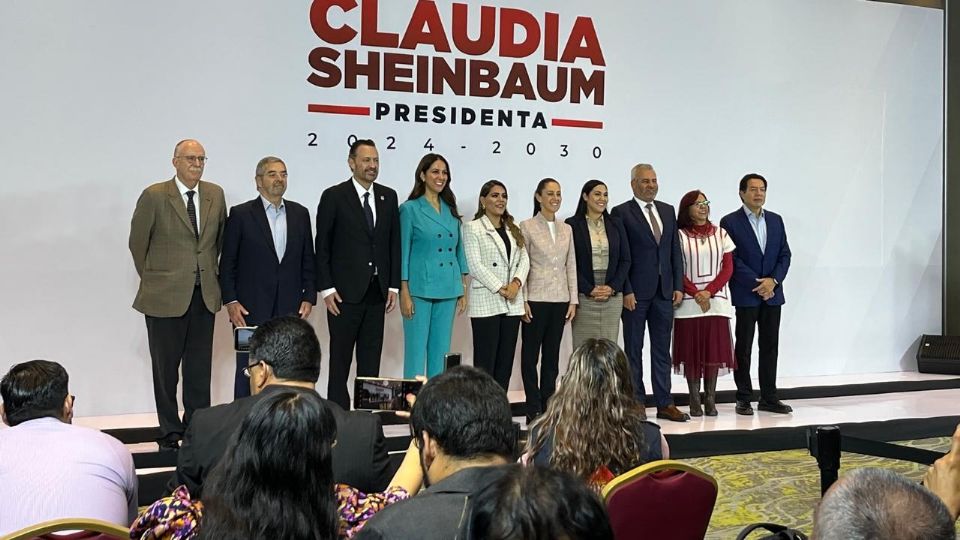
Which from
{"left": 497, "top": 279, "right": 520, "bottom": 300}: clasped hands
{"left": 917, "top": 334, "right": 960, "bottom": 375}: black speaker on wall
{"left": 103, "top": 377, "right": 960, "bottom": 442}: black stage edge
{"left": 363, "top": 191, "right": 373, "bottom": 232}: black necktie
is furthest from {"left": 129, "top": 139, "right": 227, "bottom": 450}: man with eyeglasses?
{"left": 917, "top": 334, "right": 960, "bottom": 375}: black speaker on wall

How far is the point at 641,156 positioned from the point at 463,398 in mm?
5701

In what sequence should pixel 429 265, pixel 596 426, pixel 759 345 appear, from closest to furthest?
pixel 596 426
pixel 429 265
pixel 759 345

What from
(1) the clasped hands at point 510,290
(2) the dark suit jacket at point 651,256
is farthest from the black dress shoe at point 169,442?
(2) the dark suit jacket at point 651,256

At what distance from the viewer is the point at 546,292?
6.10 metres

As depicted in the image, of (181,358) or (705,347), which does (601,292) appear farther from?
(181,358)

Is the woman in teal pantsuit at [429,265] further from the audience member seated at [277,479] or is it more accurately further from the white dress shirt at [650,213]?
the audience member seated at [277,479]

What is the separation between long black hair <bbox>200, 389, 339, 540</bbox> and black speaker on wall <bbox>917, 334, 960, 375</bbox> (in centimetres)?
765

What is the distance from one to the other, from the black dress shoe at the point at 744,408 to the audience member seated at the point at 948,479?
4.49m

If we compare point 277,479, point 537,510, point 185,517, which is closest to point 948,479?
point 537,510

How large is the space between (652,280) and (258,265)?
238cm

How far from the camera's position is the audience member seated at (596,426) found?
265 centimetres

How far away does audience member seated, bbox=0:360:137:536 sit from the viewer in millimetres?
2414

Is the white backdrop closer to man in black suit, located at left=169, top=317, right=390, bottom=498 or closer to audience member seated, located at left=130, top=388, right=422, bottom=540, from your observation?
man in black suit, located at left=169, top=317, right=390, bottom=498

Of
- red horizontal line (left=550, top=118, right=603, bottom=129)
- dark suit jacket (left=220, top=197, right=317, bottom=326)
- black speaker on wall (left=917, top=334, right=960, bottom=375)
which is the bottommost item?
black speaker on wall (left=917, top=334, right=960, bottom=375)
